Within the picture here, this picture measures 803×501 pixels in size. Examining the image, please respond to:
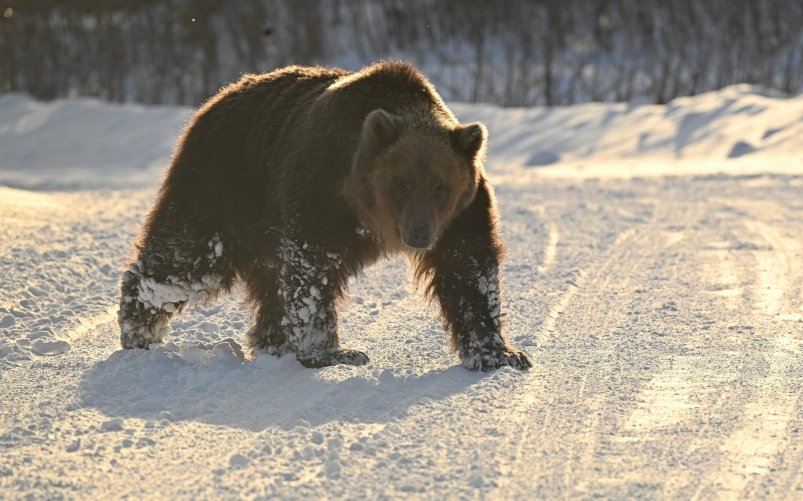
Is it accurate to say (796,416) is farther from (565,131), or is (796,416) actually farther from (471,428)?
(565,131)

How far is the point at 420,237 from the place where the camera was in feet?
17.6

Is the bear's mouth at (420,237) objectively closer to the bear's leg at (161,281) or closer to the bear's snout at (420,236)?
the bear's snout at (420,236)

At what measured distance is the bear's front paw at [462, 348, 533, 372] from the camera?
5766mm

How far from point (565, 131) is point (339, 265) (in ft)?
40.1

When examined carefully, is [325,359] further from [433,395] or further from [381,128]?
[381,128]

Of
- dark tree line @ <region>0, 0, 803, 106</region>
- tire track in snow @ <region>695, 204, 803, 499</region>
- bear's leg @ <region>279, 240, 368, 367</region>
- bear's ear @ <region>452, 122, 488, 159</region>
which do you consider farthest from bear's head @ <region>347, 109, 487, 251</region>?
dark tree line @ <region>0, 0, 803, 106</region>

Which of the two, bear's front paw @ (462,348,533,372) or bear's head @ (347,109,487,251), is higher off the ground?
bear's head @ (347,109,487,251)

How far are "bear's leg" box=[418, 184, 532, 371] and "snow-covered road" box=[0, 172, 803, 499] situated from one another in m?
0.18

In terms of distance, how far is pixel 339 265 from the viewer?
5.82m

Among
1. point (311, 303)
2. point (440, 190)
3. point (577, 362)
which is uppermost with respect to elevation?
point (440, 190)

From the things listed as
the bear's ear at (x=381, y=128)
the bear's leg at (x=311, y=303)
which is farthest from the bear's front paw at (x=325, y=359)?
the bear's ear at (x=381, y=128)

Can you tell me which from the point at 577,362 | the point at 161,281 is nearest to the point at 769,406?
the point at 577,362

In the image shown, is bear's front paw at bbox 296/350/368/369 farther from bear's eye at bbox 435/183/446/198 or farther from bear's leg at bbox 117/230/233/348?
bear's eye at bbox 435/183/446/198

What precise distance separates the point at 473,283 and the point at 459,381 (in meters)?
0.53
